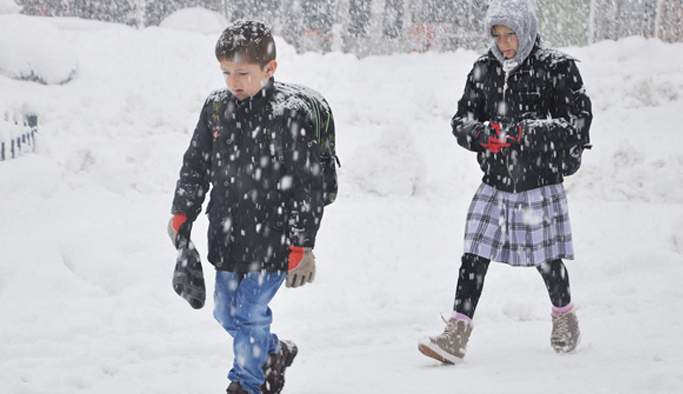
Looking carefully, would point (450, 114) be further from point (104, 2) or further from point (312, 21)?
point (104, 2)

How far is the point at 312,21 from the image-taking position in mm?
19562

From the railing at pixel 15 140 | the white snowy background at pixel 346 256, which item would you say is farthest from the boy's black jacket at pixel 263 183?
the railing at pixel 15 140

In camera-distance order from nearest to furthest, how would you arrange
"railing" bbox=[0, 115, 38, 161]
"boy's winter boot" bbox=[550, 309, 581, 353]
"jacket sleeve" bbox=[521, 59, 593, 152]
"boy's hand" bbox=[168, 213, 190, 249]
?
"boy's hand" bbox=[168, 213, 190, 249]
"jacket sleeve" bbox=[521, 59, 593, 152]
"boy's winter boot" bbox=[550, 309, 581, 353]
"railing" bbox=[0, 115, 38, 161]

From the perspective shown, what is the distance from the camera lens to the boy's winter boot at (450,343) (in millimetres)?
3449

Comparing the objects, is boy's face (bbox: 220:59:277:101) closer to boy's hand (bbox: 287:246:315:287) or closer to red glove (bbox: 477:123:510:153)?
boy's hand (bbox: 287:246:315:287)

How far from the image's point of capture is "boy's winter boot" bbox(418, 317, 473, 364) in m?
3.45

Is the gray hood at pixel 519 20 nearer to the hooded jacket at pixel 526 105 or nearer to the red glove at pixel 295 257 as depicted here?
the hooded jacket at pixel 526 105

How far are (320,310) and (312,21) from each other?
16.2 meters

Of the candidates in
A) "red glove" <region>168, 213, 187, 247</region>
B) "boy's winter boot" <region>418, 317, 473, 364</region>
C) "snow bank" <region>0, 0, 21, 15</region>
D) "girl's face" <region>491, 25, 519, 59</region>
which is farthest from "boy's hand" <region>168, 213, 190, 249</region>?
"snow bank" <region>0, 0, 21, 15</region>

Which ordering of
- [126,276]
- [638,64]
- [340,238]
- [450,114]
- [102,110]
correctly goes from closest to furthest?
1. [126,276]
2. [340,238]
3. [102,110]
4. [450,114]
5. [638,64]

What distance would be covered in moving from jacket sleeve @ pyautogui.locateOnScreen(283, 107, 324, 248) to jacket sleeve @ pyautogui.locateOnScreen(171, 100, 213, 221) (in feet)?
1.47

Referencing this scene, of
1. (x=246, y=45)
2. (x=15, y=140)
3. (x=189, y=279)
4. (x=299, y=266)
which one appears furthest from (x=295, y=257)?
(x=15, y=140)

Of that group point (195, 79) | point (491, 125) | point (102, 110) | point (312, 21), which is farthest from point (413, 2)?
point (491, 125)

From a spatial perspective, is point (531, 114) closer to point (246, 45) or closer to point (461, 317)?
point (461, 317)
